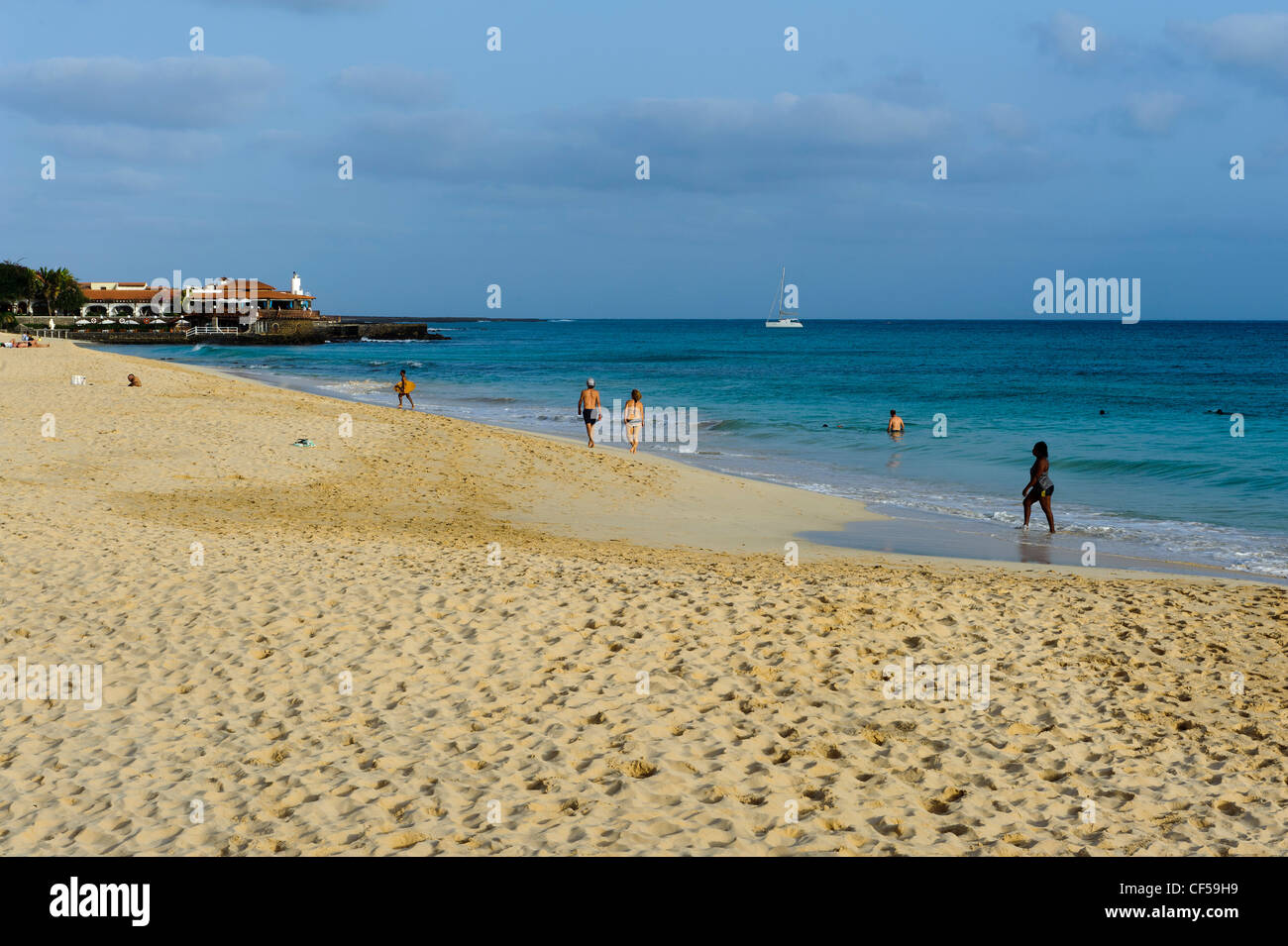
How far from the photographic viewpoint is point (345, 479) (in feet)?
54.4

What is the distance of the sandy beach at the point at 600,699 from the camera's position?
16.6ft

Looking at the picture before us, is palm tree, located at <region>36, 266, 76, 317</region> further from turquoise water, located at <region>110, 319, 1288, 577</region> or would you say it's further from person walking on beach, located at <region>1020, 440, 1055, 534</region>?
person walking on beach, located at <region>1020, 440, 1055, 534</region>

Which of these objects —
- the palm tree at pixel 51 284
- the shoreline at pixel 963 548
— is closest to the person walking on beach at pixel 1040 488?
the shoreline at pixel 963 548

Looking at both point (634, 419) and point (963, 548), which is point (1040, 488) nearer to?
→ point (963, 548)

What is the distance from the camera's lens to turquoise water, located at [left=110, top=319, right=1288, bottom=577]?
16.7m

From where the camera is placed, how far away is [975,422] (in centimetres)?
3334

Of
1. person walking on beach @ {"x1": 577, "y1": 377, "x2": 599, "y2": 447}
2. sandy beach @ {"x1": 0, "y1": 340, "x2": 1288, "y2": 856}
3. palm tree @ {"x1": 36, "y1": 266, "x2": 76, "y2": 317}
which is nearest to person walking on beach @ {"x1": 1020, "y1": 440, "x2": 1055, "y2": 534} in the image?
sandy beach @ {"x1": 0, "y1": 340, "x2": 1288, "y2": 856}

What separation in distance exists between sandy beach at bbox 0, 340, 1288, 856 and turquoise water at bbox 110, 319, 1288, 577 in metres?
5.51

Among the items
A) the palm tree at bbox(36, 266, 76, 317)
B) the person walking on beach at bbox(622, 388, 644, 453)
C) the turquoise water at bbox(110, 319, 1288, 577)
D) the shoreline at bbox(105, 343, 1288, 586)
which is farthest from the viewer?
the palm tree at bbox(36, 266, 76, 317)

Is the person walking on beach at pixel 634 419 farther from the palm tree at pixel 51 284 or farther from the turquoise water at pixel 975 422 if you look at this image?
the palm tree at pixel 51 284

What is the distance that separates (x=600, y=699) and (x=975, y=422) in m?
29.3
